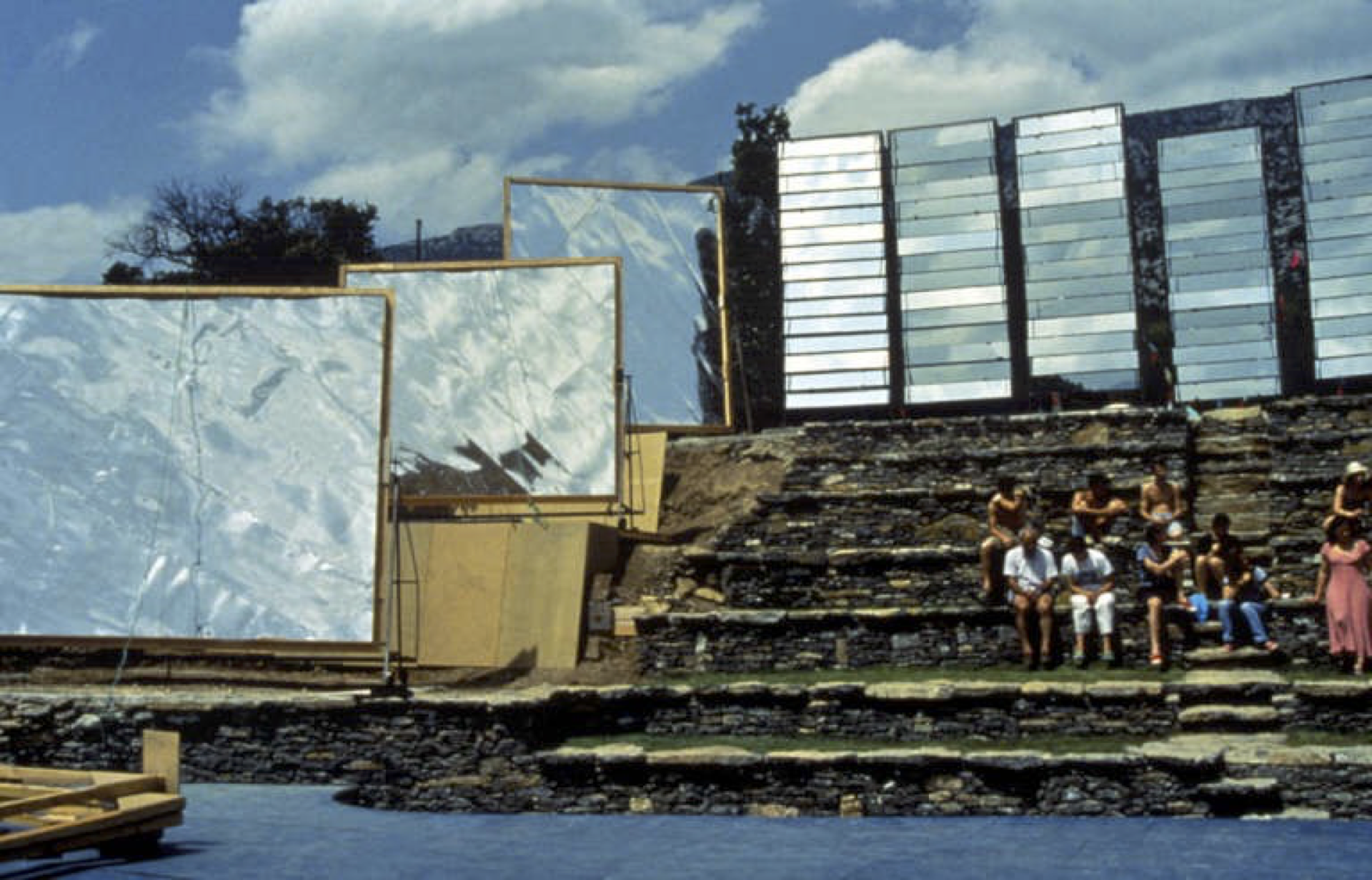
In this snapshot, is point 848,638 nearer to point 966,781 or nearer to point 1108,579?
point 1108,579

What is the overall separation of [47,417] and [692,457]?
322 inches

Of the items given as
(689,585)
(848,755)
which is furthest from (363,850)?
(689,585)

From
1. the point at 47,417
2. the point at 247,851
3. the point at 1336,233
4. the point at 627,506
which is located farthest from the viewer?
the point at 1336,233

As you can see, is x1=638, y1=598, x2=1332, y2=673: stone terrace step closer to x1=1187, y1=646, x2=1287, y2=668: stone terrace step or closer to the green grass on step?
x1=1187, y1=646, x2=1287, y2=668: stone terrace step

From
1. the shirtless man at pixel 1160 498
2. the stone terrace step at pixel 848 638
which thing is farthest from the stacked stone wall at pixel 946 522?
the shirtless man at pixel 1160 498

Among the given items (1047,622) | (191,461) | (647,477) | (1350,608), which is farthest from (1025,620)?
(191,461)

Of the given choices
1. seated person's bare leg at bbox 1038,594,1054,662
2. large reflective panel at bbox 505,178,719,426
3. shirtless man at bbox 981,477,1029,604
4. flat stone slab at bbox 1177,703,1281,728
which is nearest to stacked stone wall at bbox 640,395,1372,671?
seated person's bare leg at bbox 1038,594,1054,662

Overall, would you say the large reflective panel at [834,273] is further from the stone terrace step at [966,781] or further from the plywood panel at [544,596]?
the stone terrace step at [966,781]

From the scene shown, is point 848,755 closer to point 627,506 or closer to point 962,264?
point 627,506

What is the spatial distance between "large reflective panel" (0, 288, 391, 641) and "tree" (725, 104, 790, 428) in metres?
13.5

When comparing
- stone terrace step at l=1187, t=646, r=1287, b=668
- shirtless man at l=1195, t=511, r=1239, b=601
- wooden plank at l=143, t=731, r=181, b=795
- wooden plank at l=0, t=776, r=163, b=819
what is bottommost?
wooden plank at l=0, t=776, r=163, b=819

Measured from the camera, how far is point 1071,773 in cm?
950

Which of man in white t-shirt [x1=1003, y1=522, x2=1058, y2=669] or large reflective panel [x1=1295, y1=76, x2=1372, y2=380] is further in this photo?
large reflective panel [x1=1295, y1=76, x2=1372, y2=380]

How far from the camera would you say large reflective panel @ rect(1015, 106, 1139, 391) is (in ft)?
69.4
